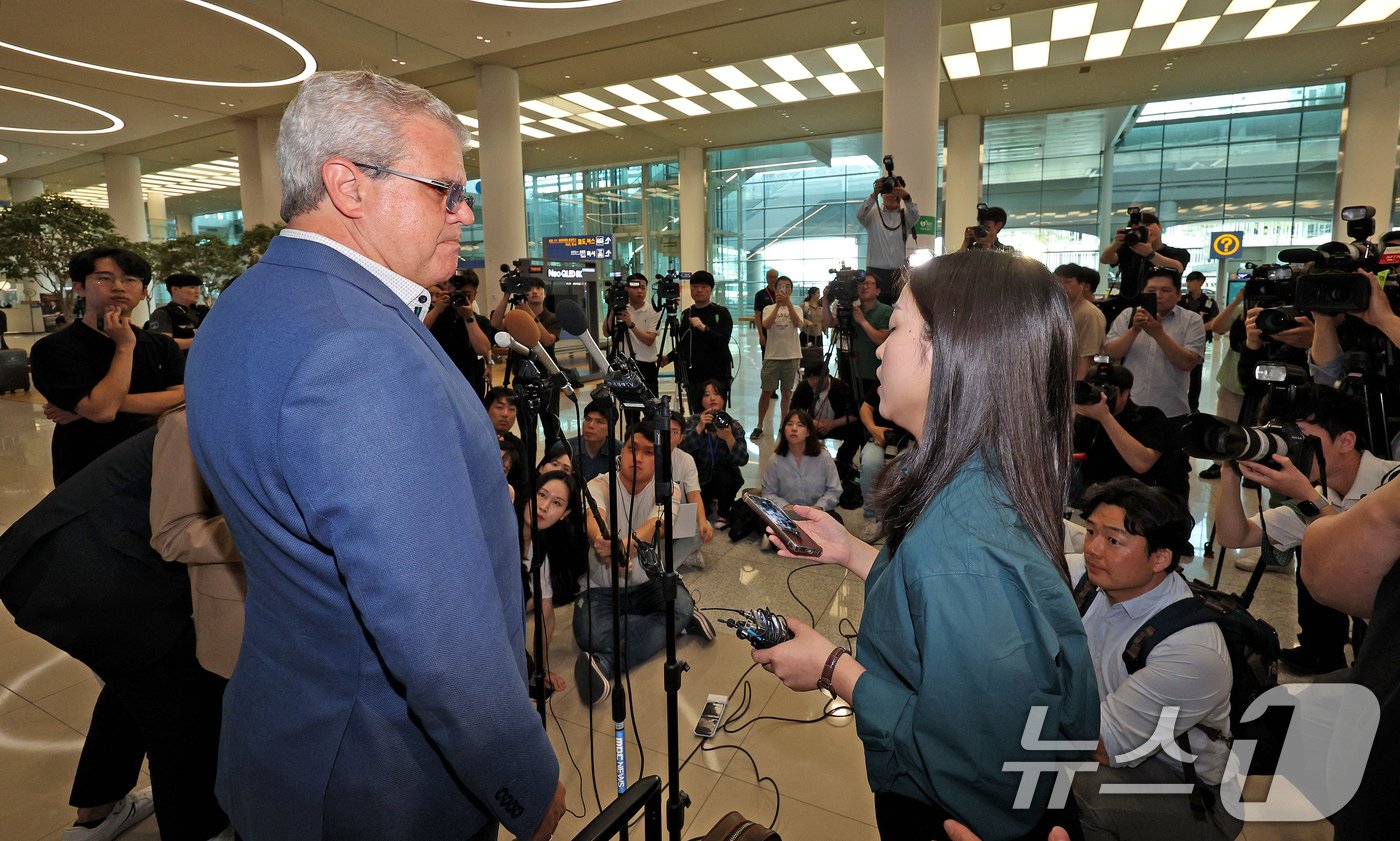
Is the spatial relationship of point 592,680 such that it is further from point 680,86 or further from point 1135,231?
point 680,86

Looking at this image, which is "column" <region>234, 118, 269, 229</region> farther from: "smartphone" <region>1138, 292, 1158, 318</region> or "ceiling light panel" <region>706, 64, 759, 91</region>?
"smartphone" <region>1138, 292, 1158, 318</region>

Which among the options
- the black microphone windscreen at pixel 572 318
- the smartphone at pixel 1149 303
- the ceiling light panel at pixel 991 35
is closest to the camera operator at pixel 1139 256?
the smartphone at pixel 1149 303

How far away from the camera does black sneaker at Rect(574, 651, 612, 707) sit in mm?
2652

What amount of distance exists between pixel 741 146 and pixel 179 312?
13.3 meters

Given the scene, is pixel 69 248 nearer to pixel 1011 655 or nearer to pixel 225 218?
pixel 1011 655

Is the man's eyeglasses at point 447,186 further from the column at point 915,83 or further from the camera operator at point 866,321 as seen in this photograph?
the column at point 915,83

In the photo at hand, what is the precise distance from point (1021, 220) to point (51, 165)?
972 inches

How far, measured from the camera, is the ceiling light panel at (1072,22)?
336 inches

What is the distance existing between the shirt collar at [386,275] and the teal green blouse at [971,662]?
784mm

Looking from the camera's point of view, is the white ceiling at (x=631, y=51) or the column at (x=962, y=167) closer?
the white ceiling at (x=631, y=51)

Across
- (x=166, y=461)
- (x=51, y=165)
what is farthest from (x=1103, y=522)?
(x=51, y=165)

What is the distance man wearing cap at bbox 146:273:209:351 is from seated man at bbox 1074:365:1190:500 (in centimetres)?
578

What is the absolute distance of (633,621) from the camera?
3.09m

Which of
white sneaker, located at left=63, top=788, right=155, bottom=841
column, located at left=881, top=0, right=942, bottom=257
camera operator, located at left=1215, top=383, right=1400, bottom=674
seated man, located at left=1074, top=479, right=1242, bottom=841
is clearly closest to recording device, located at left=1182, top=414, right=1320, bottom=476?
seated man, located at left=1074, top=479, right=1242, bottom=841
